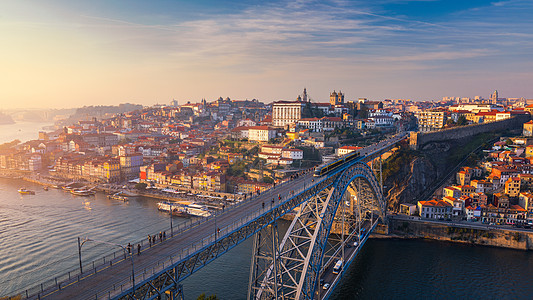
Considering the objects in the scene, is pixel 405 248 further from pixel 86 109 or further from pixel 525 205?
pixel 86 109

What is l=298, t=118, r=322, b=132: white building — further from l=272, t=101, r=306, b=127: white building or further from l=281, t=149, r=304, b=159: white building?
l=281, t=149, r=304, b=159: white building

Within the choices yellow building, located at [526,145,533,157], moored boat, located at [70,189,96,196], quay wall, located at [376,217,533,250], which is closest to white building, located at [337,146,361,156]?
quay wall, located at [376,217,533,250]

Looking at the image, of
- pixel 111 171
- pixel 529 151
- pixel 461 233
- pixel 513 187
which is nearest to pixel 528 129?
pixel 529 151

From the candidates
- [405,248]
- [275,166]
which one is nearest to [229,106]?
[275,166]

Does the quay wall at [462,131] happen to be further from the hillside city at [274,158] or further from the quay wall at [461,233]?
the quay wall at [461,233]

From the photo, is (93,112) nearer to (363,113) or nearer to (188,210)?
(363,113)
